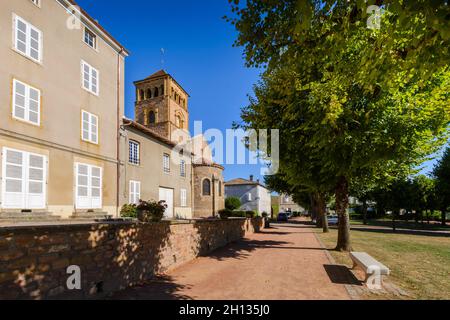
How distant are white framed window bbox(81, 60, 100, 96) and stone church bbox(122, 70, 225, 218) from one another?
127 inches

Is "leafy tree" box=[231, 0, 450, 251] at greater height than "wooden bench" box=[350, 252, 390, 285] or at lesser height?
greater

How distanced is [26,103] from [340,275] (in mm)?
14424

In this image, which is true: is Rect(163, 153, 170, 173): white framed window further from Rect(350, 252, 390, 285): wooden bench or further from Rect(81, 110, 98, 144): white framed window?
Rect(350, 252, 390, 285): wooden bench

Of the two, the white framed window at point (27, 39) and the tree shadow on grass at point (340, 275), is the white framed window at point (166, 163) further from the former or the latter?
the tree shadow on grass at point (340, 275)

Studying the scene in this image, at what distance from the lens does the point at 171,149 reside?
90.1ft

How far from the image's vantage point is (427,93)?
1017 cm

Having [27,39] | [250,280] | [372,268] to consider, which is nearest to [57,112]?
[27,39]

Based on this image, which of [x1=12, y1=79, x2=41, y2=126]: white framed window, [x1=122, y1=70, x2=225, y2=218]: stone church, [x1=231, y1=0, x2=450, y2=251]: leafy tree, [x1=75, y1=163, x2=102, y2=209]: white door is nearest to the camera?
[x1=231, y1=0, x2=450, y2=251]: leafy tree

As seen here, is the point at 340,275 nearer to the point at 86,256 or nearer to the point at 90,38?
the point at 86,256

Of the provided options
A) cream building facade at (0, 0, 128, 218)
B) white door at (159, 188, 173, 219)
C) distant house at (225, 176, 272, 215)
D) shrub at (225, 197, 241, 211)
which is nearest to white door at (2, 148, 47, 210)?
cream building facade at (0, 0, 128, 218)

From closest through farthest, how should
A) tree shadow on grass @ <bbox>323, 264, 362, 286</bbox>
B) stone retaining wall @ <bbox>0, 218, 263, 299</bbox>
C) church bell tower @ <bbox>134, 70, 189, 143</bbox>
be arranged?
stone retaining wall @ <bbox>0, 218, 263, 299</bbox>
tree shadow on grass @ <bbox>323, 264, 362, 286</bbox>
church bell tower @ <bbox>134, 70, 189, 143</bbox>

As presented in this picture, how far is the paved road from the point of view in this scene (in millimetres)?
6582
